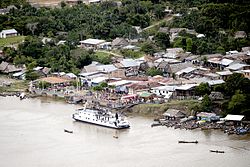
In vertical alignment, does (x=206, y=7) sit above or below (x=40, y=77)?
above

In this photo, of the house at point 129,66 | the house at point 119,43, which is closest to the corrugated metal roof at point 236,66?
the house at point 129,66

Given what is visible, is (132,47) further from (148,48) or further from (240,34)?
(240,34)

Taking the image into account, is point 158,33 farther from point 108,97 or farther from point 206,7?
point 108,97

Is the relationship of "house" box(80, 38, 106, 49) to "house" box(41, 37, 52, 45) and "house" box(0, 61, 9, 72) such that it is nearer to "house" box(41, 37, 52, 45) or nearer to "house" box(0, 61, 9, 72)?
"house" box(41, 37, 52, 45)

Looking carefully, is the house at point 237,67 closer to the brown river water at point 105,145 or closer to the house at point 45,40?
the brown river water at point 105,145

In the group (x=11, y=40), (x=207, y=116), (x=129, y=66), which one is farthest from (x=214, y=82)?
(x=11, y=40)

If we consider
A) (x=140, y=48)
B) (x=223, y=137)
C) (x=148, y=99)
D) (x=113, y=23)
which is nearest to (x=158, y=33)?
(x=140, y=48)
